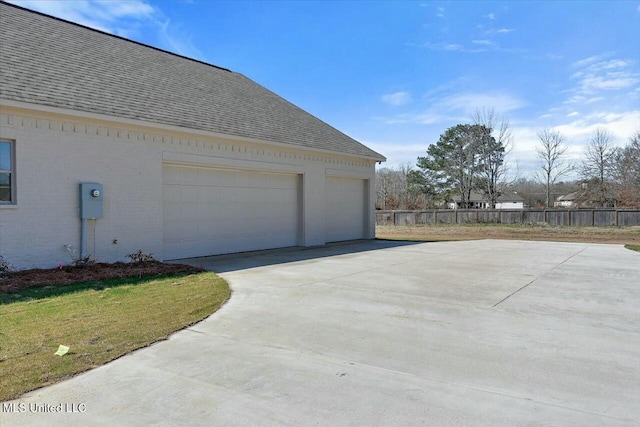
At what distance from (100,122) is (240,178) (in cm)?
468

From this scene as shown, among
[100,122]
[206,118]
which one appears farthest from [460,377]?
[206,118]

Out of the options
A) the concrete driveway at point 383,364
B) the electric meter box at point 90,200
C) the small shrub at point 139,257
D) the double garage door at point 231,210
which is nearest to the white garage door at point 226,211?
the double garage door at point 231,210

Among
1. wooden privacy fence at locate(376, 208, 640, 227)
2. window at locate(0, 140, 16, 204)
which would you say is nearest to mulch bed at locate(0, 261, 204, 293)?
window at locate(0, 140, 16, 204)

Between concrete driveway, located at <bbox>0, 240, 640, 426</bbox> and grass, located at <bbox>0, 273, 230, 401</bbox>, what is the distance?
262mm

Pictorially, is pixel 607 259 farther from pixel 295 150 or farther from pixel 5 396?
pixel 5 396

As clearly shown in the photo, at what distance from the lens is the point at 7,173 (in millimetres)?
8805

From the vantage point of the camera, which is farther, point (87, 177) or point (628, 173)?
point (628, 173)

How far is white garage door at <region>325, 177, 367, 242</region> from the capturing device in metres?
17.8

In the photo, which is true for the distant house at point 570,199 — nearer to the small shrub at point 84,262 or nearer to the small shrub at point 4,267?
the small shrub at point 84,262

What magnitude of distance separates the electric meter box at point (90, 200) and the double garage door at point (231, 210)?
2.03 meters

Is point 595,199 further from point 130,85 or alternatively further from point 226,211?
point 130,85

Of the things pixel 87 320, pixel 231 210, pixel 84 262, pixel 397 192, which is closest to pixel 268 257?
pixel 231 210

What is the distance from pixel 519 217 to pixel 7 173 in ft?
106

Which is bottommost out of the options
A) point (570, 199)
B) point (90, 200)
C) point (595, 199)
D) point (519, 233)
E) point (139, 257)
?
point (519, 233)
